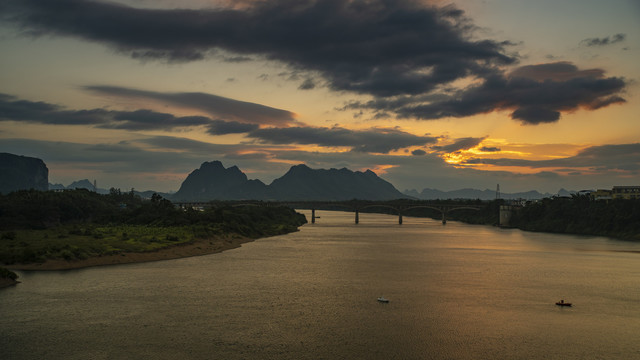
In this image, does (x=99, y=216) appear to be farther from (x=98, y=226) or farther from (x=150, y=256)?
(x=150, y=256)

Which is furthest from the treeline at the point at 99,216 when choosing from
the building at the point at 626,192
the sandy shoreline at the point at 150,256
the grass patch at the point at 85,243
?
the building at the point at 626,192

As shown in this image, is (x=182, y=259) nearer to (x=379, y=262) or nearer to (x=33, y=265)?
(x=33, y=265)

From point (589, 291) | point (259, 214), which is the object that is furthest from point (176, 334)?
point (259, 214)

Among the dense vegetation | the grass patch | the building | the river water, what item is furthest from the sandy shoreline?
the building

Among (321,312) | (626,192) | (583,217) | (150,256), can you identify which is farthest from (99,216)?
(626,192)

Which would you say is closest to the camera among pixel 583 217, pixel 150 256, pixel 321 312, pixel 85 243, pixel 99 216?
pixel 321 312

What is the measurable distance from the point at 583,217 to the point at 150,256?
135203 millimetres

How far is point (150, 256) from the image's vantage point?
261 ft

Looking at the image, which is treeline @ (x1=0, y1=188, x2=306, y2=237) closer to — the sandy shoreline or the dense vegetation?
the dense vegetation

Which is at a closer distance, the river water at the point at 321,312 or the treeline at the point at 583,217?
the river water at the point at 321,312

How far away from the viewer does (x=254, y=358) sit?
31781mm

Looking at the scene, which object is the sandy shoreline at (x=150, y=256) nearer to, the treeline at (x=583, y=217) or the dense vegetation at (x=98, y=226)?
the dense vegetation at (x=98, y=226)

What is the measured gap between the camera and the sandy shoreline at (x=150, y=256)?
2579 inches

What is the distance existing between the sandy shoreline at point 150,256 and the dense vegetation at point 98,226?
1.18 meters
